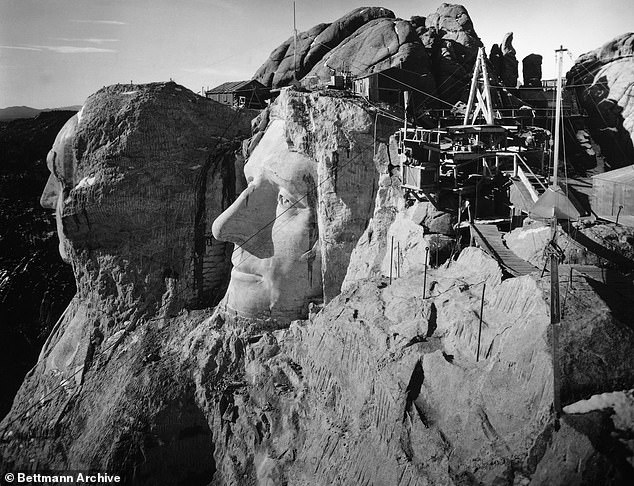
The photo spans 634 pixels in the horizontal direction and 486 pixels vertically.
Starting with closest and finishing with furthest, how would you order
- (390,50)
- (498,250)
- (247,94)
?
(498,250) < (390,50) < (247,94)

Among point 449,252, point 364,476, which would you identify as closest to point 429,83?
point 449,252

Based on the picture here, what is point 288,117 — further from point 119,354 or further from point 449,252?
point 119,354

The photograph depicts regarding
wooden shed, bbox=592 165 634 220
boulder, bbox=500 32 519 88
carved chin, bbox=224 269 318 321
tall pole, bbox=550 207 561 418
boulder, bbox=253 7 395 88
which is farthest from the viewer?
boulder, bbox=253 7 395 88

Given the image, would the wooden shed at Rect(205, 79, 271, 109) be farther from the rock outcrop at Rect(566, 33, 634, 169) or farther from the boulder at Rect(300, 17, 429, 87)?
the rock outcrop at Rect(566, 33, 634, 169)

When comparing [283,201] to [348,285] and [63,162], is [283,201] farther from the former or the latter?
[63,162]

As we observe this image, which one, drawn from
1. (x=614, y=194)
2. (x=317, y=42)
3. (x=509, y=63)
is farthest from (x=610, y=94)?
(x=614, y=194)

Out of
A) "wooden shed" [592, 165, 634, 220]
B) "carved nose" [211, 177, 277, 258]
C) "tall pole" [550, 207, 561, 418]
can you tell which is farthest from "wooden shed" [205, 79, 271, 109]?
"tall pole" [550, 207, 561, 418]

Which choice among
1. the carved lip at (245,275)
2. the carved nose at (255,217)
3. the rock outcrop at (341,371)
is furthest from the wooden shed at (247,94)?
the carved lip at (245,275)

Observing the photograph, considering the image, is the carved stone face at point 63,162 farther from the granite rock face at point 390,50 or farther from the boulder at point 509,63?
the boulder at point 509,63
